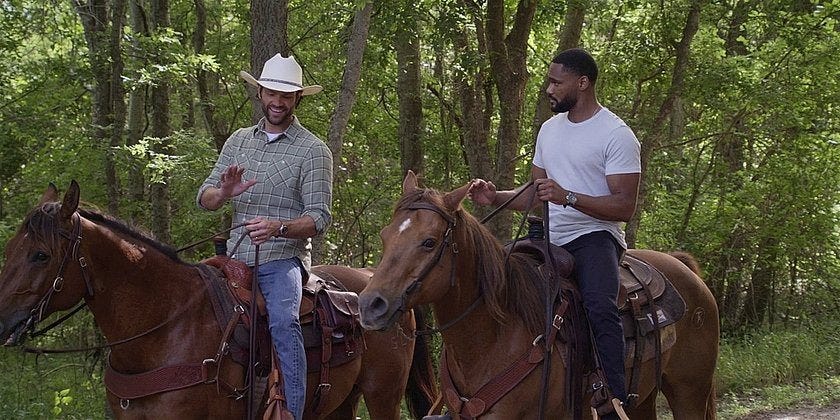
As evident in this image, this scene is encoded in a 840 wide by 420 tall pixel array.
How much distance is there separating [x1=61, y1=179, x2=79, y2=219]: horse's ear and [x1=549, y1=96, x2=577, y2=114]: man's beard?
2.51 m

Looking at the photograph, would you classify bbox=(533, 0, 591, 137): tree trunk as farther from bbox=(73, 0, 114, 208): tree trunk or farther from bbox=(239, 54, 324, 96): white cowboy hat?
bbox=(239, 54, 324, 96): white cowboy hat

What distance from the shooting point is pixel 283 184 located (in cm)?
511

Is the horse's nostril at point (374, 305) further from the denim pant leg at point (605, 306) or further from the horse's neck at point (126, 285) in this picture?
the horse's neck at point (126, 285)

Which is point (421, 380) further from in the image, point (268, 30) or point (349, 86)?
point (349, 86)

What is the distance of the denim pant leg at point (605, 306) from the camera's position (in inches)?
177

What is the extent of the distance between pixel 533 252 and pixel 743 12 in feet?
33.9

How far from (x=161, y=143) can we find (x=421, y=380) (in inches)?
267

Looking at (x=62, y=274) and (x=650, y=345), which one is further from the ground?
(x=62, y=274)

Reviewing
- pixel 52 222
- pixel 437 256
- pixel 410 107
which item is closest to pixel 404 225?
pixel 437 256

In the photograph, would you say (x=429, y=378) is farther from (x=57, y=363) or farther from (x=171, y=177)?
(x=57, y=363)

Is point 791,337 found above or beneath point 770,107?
beneath

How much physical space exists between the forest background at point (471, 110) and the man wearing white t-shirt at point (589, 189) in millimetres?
4930

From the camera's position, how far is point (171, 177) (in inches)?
425

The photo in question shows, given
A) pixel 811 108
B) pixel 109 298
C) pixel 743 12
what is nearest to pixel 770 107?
pixel 811 108
